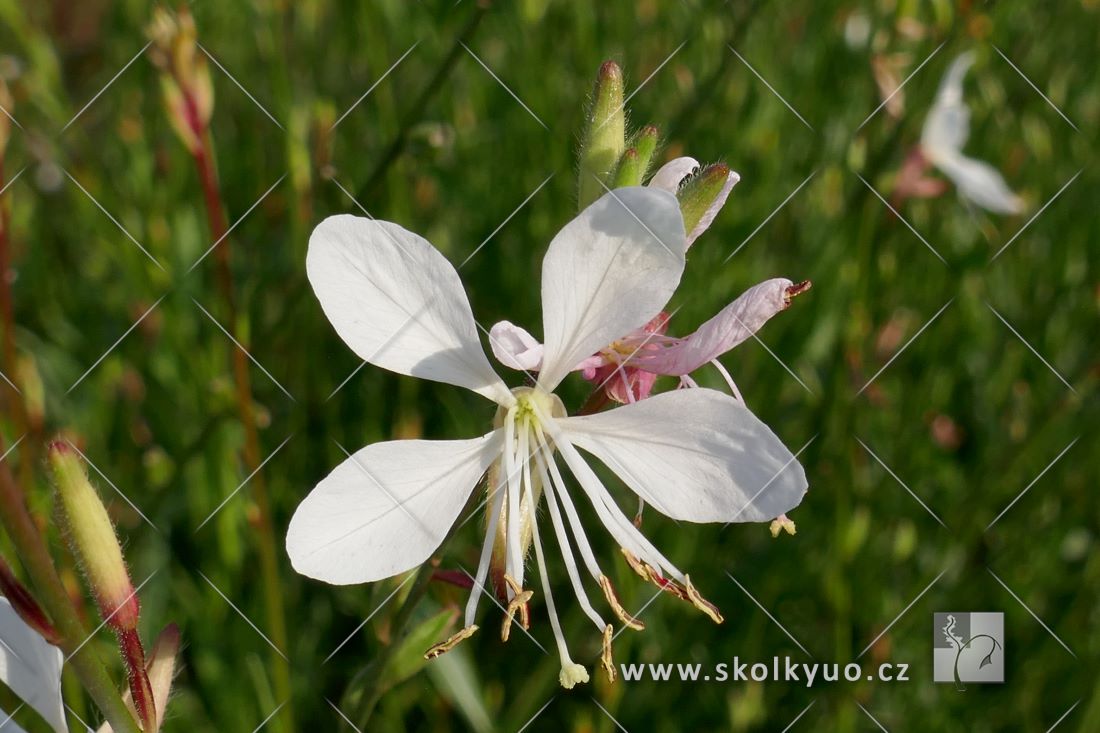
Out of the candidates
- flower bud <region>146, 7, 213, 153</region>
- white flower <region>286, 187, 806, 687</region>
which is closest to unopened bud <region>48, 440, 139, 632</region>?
white flower <region>286, 187, 806, 687</region>

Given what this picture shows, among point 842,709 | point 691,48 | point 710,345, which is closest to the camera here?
point 710,345

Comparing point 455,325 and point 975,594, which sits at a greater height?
point 455,325

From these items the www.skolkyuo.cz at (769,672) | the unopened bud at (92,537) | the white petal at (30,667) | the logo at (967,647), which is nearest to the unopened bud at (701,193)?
the unopened bud at (92,537)

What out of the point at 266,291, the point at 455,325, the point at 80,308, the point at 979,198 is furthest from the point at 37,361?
the point at 979,198

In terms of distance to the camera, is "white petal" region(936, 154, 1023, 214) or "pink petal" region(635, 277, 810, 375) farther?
"white petal" region(936, 154, 1023, 214)

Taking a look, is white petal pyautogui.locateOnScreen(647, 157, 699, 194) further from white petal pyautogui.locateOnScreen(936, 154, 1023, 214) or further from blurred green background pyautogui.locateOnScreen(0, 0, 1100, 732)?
white petal pyautogui.locateOnScreen(936, 154, 1023, 214)

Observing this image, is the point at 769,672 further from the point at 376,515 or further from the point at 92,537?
the point at 92,537

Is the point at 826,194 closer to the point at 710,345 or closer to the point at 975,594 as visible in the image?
the point at 975,594

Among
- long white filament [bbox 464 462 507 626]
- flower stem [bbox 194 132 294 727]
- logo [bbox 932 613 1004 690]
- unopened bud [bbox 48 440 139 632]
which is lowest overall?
logo [bbox 932 613 1004 690]
